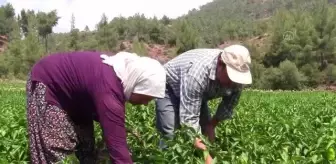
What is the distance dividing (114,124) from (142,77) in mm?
305

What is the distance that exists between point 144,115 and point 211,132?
1438 millimetres

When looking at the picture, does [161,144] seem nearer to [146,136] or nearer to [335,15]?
[146,136]

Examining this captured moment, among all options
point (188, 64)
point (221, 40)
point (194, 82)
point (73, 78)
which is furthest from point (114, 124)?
point (221, 40)

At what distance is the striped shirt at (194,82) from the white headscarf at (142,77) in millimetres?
661

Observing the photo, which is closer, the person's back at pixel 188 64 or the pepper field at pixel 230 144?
the pepper field at pixel 230 144

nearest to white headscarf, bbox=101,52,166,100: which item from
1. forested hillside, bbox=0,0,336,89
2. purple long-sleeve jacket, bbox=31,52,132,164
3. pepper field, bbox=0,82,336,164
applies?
purple long-sleeve jacket, bbox=31,52,132,164

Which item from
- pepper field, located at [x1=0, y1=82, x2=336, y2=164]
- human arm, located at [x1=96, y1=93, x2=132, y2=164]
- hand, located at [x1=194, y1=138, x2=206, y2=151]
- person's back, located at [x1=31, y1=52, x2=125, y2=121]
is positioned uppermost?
person's back, located at [x1=31, y1=52, x2=125, y2=121]

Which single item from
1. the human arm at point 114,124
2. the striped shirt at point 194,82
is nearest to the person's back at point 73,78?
the human arm at point 114,124

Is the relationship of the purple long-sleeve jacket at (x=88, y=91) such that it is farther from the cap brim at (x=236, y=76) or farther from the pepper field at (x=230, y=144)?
the cap brim at (x=236, y=76)

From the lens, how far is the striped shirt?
11.3 feet

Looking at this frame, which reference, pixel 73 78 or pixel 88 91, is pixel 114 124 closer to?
pixel 88 91

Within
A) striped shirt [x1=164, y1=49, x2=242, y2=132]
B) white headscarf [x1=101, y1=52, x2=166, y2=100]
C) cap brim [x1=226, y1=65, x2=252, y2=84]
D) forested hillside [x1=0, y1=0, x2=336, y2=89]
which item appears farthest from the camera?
forested hillside [x1=0, y1=0, x2=336, y2=89]

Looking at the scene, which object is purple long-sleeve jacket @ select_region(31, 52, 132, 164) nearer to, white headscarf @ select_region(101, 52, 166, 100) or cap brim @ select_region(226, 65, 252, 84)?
white headscarf @ select_region(101, 52, 166, 100)

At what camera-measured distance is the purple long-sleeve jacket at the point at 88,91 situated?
9.14 feet
